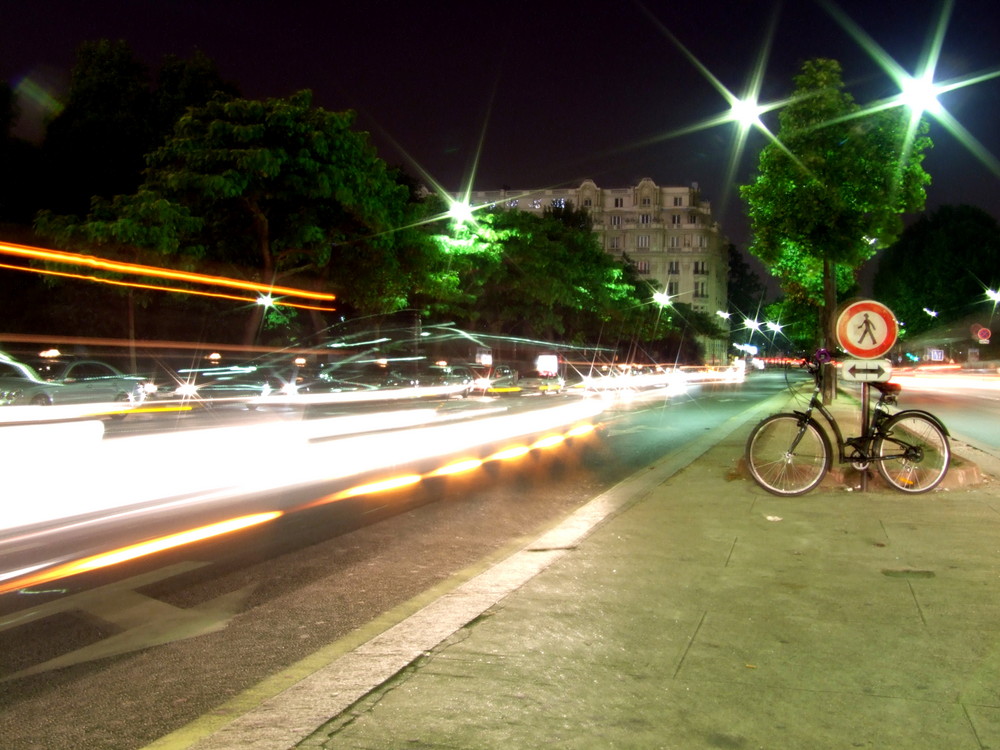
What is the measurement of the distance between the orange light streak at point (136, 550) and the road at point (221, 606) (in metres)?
0.17

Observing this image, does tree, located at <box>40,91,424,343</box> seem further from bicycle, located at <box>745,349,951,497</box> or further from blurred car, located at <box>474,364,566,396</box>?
bicycle, located at <box>745,349,951,497</box>

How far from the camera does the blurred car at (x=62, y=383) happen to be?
22.0 metres

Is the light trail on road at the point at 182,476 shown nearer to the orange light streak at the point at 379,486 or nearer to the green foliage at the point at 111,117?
the orange light streak at the point at 379,486

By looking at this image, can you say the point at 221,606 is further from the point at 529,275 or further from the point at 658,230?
the point at 658,230

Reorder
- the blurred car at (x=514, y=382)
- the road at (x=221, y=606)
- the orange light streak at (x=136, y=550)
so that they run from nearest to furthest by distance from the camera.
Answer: the road at (x=221, y=606)
the orange light streak at (x=136, y=550)
the blurred car at (x=514, y=382)

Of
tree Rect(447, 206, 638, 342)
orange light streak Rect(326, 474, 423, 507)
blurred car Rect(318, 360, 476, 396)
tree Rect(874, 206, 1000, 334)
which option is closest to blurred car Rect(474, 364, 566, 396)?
blurred car Rect(318, 360, 476, 396)

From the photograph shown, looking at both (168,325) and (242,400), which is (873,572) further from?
(168,325)

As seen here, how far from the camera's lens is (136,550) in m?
7.30

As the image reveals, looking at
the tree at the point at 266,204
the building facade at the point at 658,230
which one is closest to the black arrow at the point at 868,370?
the tree at the point at 266,204

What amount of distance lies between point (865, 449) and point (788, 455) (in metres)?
0.77

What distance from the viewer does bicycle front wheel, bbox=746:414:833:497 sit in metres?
8.66

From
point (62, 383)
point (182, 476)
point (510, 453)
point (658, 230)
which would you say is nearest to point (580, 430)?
point (510, 453)

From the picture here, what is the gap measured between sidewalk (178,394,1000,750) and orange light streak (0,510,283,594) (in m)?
3.05

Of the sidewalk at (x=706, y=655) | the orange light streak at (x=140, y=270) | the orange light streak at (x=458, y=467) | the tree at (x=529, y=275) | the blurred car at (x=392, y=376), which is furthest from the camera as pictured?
the tree at (x=529, y=275)
